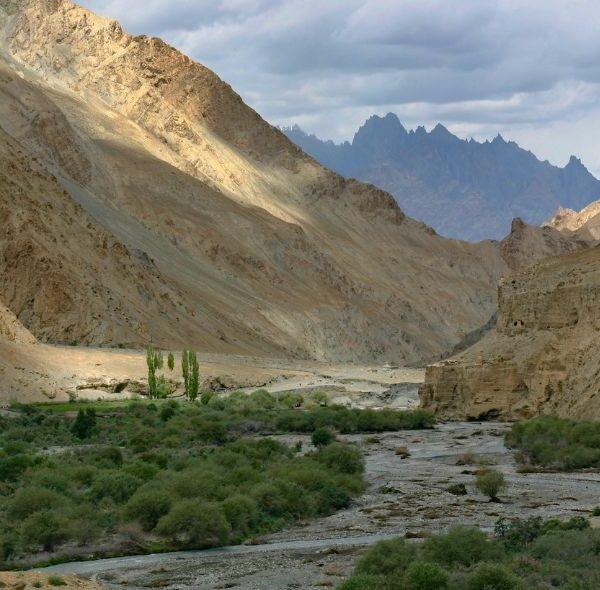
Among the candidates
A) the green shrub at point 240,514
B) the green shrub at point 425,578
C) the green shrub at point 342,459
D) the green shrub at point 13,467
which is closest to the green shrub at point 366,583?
the green shrub at point 425,578

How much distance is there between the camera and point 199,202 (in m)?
141

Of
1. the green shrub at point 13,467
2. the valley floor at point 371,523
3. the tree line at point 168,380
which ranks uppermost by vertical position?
the tree line at point 168,380

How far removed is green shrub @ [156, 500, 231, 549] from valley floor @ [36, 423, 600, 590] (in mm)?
621

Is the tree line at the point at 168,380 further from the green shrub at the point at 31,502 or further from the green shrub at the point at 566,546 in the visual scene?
the green shrub at the point at 566,546

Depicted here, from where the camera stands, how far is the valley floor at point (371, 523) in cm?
2641

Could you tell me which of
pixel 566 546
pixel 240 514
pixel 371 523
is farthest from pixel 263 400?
pixel 566 546

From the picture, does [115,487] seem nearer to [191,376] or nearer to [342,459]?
[342,459]

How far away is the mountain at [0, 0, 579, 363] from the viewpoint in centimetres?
10225

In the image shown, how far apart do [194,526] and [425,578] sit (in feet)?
31.6

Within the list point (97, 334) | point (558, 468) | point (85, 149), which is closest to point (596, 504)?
point (558, 468)

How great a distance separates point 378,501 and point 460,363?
94.1 ft

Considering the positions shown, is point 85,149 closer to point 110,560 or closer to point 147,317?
point 147,317

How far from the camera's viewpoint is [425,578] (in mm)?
21828

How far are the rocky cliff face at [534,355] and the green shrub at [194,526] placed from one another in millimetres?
27380
